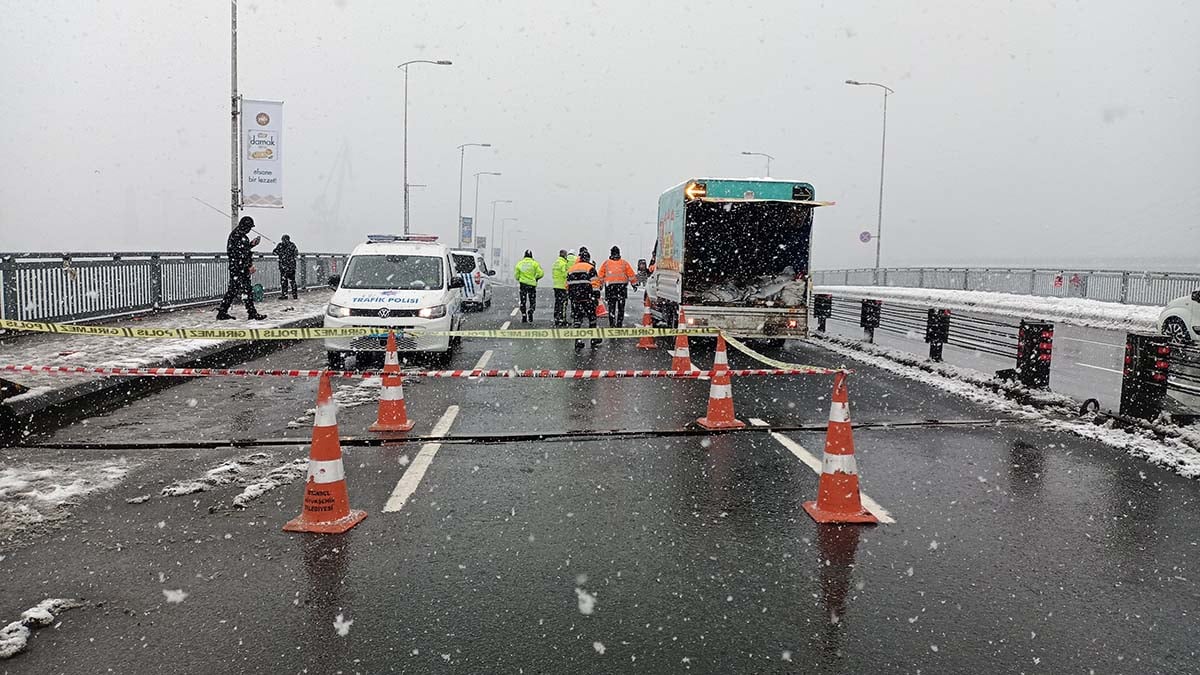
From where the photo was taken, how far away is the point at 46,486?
20.0 ft

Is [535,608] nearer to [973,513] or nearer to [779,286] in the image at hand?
[973,513]

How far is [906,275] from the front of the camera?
49625 mm

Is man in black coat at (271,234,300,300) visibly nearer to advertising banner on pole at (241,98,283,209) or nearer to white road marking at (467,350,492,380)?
advertising banner on pole at (241,98,283,209)

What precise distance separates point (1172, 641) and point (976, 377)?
8391 mm

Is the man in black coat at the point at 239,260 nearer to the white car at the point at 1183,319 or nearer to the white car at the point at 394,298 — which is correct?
the white car at the point at 394,298

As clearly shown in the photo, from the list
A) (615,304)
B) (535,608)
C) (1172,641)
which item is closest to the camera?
(1172,641)

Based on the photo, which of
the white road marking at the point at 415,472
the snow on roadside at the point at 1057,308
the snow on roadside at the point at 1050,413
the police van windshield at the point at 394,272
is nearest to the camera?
the white road marking at the point at 415,472

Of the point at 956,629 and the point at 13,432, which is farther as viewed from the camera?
the point at 13,432

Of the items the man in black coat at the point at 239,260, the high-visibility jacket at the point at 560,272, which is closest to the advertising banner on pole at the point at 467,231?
the high-visibility jacket at the point at 560,272

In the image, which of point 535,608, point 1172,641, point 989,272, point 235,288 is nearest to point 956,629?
point 1172,641

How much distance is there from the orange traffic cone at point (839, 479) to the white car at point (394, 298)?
24.3 feet

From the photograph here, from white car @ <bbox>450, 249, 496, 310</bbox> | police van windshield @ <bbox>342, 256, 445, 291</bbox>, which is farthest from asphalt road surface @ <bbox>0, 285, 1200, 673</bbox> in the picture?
white car @ <bbox>450, 249, 496, 310</bbox>

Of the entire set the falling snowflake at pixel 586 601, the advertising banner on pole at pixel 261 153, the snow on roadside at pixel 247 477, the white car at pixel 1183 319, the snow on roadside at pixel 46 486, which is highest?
the advertising banner on pole at pixel 261 153

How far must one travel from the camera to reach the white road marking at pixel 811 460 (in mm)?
5719
